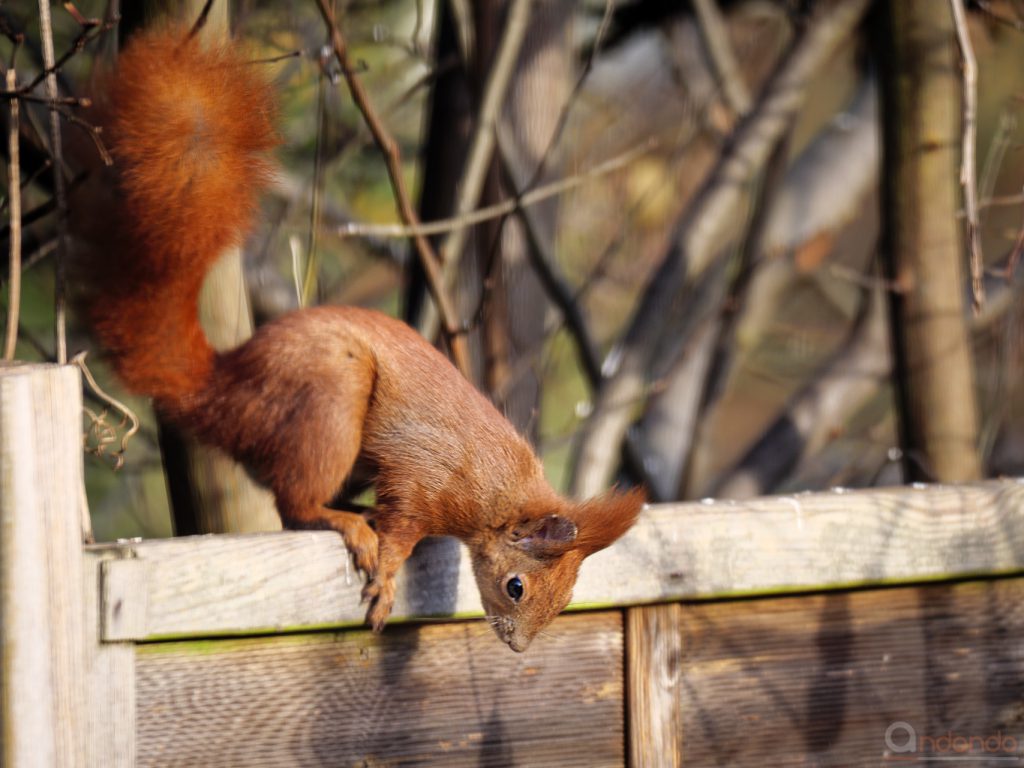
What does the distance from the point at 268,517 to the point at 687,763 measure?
68 centimetres

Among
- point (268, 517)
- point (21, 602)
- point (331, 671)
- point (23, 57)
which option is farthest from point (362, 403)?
point (23, 57)

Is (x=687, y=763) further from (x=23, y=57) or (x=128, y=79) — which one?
(x=23, y=57)

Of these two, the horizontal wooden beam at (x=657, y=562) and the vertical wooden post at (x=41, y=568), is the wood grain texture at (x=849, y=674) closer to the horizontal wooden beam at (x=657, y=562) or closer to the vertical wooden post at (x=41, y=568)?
the horizontal wooden beam at (x=657, y=562)

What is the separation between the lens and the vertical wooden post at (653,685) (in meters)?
1.46

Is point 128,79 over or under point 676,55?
under

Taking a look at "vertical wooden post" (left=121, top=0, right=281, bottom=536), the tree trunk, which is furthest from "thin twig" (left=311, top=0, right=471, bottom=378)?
the tree trunk

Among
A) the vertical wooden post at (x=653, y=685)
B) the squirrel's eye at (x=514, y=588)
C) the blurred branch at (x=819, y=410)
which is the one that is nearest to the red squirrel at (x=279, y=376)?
the squirrel's eye at (x=514, y=588)

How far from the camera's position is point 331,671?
4.36 feet

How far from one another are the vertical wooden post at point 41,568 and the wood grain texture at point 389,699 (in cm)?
10

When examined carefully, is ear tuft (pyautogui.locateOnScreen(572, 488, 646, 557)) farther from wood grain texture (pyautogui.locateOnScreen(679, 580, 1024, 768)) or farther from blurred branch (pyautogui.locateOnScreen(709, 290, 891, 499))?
blurred branch (pyautogui.locateOnScreen(709, 290, 891, 499))

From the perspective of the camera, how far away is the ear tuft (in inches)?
55.0

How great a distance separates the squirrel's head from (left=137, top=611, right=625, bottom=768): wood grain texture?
0.04 m

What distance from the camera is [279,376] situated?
158cm

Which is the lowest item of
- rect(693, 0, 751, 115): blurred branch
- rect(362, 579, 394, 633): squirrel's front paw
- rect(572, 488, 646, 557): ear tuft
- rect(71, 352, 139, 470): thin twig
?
rect(362, 579, 394, 633): squirrel's front paw
